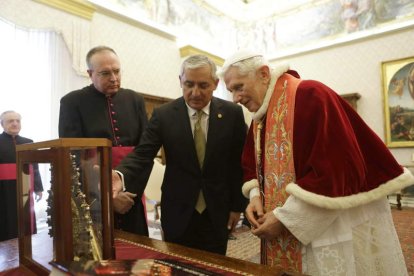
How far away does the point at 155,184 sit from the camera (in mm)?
5113

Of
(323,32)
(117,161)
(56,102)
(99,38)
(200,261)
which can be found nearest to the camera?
(200,261)

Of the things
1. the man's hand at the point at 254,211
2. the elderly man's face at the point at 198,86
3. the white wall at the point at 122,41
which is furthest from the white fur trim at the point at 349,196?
the white wall at the point at 122,41

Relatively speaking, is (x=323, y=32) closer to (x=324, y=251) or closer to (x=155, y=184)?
(x=155, y=184)

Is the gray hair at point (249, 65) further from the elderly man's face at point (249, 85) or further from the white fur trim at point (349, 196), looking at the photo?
the white fur trim at point (349, 196)

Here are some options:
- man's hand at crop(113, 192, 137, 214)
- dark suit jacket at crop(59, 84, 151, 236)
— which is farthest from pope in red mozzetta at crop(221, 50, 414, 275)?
dark suit jacket at crop(59, 84, 151, 236)

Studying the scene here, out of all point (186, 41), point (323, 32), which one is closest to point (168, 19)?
point (186, 41)

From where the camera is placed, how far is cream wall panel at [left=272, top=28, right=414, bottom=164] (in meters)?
8.88

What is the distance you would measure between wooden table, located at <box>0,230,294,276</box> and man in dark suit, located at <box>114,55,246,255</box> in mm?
523

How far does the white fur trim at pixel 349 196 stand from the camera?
1.39 metres

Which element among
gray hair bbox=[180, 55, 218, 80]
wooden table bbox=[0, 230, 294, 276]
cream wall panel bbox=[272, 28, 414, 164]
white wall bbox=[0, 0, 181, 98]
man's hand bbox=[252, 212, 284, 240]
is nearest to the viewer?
wooden table bbox=[0, 230, 294, 276]

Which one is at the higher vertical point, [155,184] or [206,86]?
[206,86]

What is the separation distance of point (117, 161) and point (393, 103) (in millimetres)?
8962

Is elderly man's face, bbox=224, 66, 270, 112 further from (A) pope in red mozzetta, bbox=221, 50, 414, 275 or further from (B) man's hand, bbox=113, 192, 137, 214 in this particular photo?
(B) man's hand, bbox=113, 192, 137, 214

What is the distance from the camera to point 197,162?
6.84 feet
